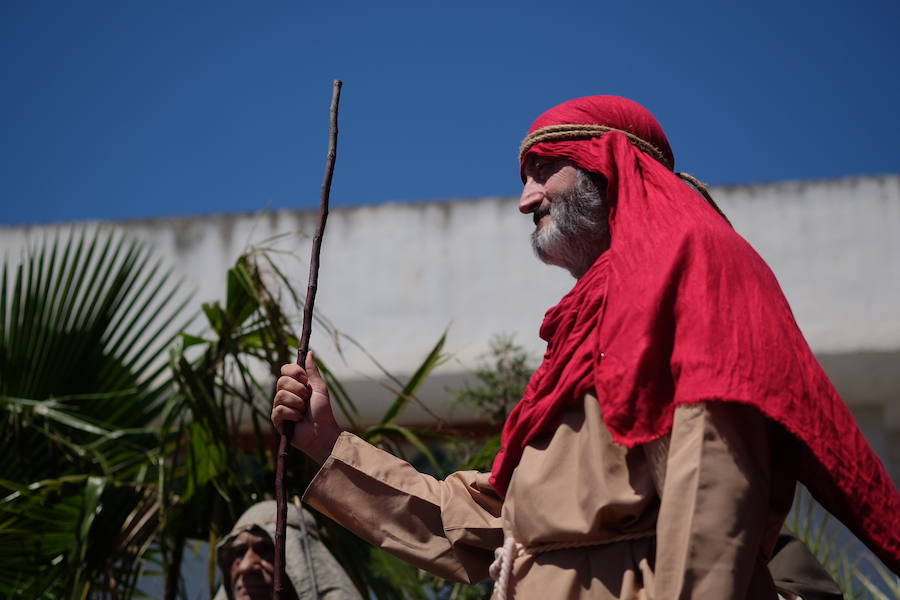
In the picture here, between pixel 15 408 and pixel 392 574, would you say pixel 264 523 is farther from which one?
pixel 15 408

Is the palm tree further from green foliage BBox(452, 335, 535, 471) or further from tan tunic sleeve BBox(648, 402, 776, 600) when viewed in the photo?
tan tunic sleeve BBox(648, 402, 776, 600)

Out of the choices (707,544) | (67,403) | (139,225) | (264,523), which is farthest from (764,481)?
(139,225)

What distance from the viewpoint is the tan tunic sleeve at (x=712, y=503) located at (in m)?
1.64

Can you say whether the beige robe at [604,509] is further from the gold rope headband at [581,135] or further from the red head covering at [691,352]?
the gold rope headband at [581,135]

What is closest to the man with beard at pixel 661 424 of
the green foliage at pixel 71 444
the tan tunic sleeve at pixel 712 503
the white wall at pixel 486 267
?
the tan tunic sleeve at pixel 712 503

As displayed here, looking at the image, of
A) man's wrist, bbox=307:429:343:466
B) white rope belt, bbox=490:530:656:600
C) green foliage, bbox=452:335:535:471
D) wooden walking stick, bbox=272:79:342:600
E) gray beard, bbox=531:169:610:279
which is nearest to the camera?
white rope belt, bbox=490:530:656:600

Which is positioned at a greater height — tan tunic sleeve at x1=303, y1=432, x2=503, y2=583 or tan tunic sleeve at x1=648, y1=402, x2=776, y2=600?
tan tunic sleeve at x1=648, y1=402, x2=776, y2=600

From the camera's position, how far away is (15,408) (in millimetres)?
4465

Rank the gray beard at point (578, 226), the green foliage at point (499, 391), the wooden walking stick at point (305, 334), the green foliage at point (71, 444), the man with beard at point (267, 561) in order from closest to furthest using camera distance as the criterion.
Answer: the wooden walking stick at point (305, 334), the gray beard at point (578, 226), the man with beard at point (267, 561), the green foliage at point (71, 444), the green foliage at point (499, 391)

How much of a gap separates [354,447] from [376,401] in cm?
541

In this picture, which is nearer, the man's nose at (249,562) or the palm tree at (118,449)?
the man's nose at (249,562)

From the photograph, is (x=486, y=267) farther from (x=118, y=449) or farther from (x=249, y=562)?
(x=249, y=562)

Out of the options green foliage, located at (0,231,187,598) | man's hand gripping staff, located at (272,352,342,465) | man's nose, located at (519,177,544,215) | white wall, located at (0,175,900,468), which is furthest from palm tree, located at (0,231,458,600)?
white wall, located at (0,175,900,468)

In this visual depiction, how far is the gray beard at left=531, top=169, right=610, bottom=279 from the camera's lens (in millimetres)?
2207
